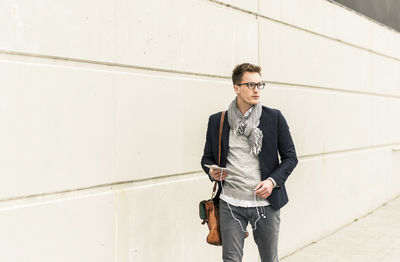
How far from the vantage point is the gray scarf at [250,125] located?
3709mm

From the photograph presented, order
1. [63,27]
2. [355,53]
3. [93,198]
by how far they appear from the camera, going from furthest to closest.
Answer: [355,53] → [93,198] → [63,27]

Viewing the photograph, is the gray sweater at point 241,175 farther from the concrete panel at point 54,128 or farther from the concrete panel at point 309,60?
Result: the concrete panel at point 309,60

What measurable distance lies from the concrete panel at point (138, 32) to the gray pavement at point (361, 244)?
2383mm

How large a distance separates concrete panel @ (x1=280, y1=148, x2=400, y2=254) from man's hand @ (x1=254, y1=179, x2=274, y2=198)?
8.76 ft

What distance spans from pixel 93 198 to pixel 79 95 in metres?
0.73

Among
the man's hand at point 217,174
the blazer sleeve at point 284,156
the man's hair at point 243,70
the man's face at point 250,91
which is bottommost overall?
the man's hand at point 217,174

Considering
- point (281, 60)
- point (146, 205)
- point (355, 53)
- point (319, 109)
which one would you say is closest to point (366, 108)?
point (355, 53)

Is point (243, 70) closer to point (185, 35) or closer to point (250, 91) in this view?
point (250, 91)

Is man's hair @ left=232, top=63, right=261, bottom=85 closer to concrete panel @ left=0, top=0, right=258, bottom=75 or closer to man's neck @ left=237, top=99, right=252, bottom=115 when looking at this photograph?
man's neck @ left=237, top=99, right=252, bottom=115

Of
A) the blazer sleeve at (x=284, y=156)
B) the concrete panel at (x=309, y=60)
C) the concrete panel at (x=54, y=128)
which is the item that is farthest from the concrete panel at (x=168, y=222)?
the concrete panel at (x=309, y=60)

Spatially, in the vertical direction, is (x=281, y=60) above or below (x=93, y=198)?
above

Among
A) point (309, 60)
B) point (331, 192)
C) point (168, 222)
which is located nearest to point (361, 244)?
point (331, 192)

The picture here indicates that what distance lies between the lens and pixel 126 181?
4.11 metres

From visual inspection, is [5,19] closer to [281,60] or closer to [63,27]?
[63,27]
